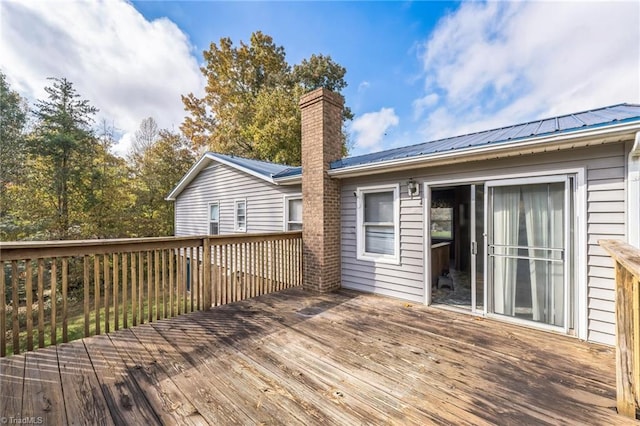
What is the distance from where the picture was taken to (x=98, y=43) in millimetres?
6676

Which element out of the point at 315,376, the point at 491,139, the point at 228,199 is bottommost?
the point at 315,376

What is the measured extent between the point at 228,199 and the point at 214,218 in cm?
132

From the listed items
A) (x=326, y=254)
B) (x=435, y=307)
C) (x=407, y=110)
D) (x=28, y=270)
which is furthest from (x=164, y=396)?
(x=407, y=110)

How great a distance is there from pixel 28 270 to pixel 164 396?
197 centimetres

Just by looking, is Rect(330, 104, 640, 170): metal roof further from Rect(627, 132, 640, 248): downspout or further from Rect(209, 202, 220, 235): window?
Rect(209, 202, 220, 235): window

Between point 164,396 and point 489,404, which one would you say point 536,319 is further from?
point 164,396

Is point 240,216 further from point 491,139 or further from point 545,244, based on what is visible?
point 545,244

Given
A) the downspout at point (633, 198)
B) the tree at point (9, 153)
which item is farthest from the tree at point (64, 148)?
the downspout at point (633, 198)

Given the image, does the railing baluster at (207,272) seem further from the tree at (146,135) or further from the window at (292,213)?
the tree at (146,135)

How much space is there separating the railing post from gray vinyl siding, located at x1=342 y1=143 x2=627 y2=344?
9.36ft

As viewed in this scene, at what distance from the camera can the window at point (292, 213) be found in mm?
6688

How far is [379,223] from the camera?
5031mm

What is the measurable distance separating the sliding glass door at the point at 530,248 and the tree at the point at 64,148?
14.3 meters

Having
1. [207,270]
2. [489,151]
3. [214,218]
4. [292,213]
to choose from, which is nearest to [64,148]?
[214,218]
